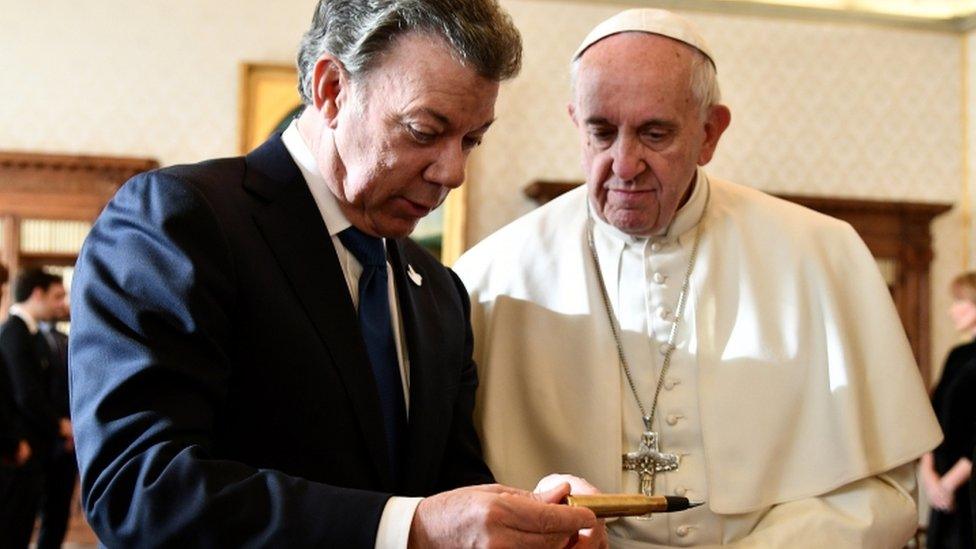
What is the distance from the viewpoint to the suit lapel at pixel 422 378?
1.90 m

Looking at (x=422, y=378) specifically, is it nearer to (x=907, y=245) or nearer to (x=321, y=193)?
(x=321, y=193)

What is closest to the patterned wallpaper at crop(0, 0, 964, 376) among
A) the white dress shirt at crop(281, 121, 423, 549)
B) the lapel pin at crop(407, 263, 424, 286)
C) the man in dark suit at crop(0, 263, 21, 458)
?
the man in dark suit at crop(0, 263, 21, 458)

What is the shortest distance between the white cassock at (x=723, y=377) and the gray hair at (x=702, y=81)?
0.72 feet

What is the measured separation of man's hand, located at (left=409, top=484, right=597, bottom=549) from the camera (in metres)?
1.46

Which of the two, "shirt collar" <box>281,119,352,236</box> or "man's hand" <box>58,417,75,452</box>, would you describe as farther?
"man's hand" <box>58,417,75,452</box>

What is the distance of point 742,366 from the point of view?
8.02 feet

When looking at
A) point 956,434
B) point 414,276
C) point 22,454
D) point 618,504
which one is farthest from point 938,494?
point 22,454

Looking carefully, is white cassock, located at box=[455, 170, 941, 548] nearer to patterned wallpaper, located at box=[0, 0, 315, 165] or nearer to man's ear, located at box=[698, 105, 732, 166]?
man's ear, located at box=[698, 105, 732, 166]

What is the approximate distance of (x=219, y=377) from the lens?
1579 millimetres

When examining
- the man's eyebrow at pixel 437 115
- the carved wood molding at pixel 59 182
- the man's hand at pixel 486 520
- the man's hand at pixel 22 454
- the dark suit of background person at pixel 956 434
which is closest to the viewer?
the man's hand at pixel 486 520

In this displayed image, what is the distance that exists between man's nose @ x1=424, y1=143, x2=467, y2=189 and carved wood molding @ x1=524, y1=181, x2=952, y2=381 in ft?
24.8

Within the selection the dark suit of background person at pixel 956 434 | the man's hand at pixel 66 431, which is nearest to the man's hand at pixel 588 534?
the dark suit of background person at pixel 956 434

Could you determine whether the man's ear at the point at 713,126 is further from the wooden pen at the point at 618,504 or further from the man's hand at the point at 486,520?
the man's hand at the point at 486,520

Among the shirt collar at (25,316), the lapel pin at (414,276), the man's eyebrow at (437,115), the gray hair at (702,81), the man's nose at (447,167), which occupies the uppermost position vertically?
the gray hair at (702,81)
